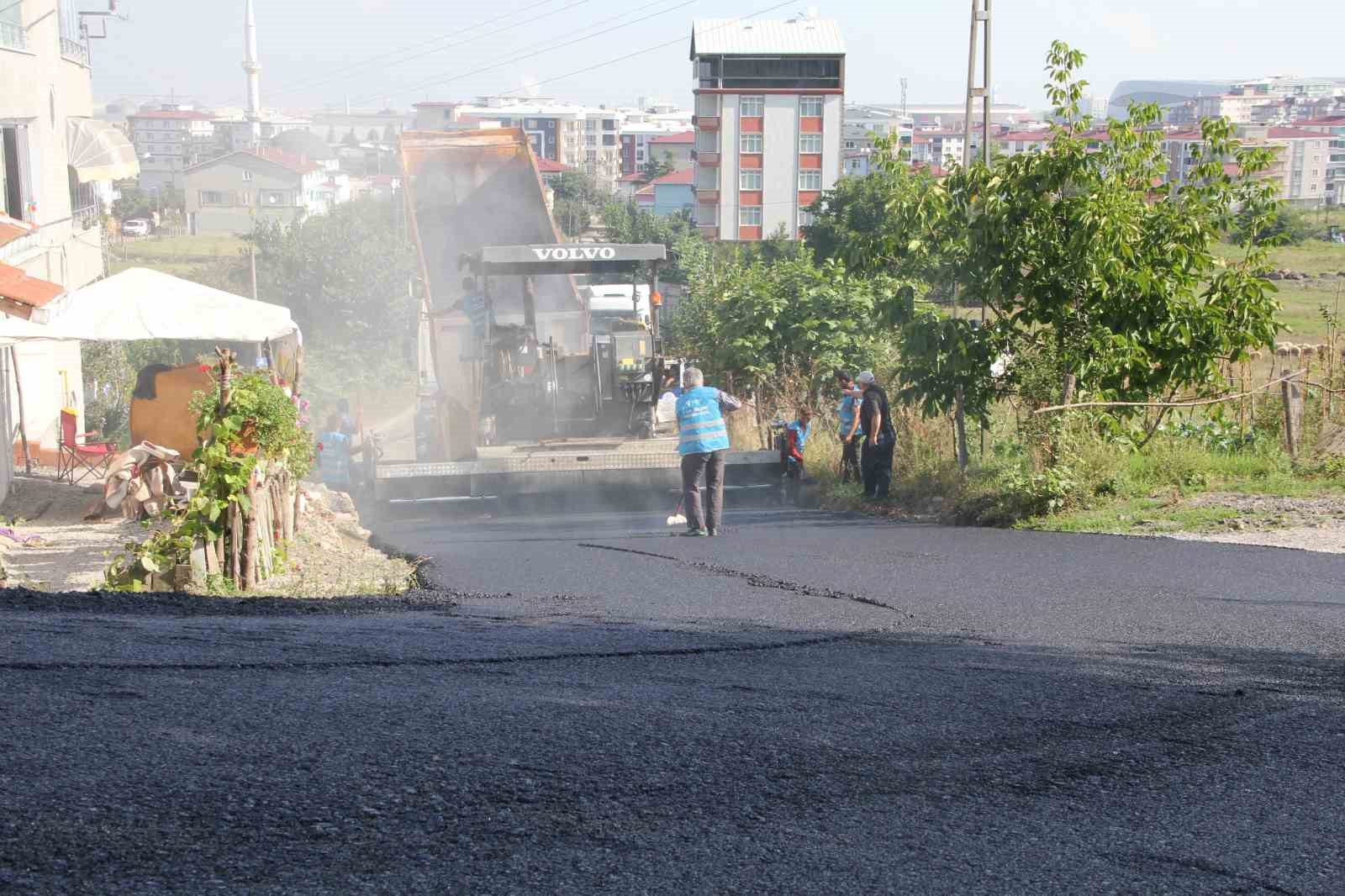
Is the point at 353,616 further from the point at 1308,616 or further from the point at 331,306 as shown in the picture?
the point at 331,306

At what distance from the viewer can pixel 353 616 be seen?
666 cm

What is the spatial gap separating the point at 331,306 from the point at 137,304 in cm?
3654

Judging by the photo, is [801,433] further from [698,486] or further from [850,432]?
[698,486]

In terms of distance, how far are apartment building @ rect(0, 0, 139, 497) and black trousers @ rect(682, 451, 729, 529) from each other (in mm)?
7062

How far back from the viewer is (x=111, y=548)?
9383 mm

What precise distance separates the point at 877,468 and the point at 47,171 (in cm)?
1234

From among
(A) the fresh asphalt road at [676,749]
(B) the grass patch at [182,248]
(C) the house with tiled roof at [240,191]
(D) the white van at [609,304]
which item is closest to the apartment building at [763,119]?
(B) the grass patch at [182,248]

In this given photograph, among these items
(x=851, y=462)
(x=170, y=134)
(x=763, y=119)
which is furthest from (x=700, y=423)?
(x=170, y=134)

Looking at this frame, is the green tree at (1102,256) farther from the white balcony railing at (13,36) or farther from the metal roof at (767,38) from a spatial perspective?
the metal roof at (767,38)

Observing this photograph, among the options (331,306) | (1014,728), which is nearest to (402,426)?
(331,306)

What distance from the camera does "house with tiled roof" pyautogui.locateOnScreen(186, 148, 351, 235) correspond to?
3839 inches

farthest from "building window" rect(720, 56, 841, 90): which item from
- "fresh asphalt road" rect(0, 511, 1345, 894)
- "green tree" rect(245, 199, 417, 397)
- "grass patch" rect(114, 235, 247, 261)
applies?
"fresh asphalt road" rect(0, 511, 1345, 894)

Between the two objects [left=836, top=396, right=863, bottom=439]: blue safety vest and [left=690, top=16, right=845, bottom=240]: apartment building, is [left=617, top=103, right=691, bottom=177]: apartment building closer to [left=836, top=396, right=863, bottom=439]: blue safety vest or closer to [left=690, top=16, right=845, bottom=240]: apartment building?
[left=690, top=16, right=845, bottom=240]: apartment building

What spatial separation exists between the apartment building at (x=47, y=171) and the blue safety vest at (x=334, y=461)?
311 cm
